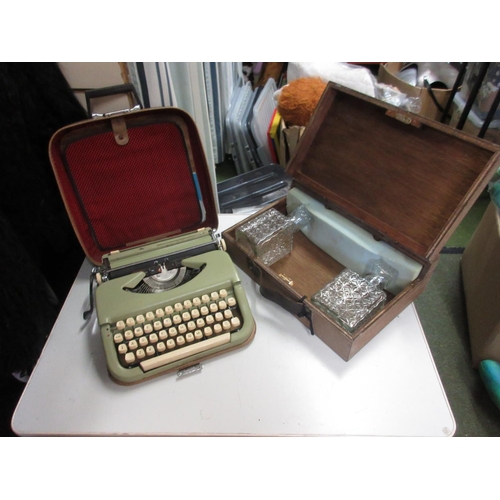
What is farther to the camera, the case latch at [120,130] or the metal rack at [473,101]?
the metal rack at [473,101]

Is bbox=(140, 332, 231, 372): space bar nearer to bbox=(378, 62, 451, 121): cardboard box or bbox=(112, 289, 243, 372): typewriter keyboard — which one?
bbox=(112, 289, 243, 372): typewriter keyboard

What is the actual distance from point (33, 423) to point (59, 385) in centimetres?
8

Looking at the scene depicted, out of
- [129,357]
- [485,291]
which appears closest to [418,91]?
[485,291]

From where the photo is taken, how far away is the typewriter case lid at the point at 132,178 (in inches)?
33.1

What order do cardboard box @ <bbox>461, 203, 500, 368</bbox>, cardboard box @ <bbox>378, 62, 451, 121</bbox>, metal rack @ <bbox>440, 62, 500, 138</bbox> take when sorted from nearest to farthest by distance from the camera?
cardboard box @ <bbox>461, 203, 500, 368</bbox> → metal rack @ <bbox>440, 62, 500, 138</bbox> → cardboard box @ <bbox>378, 62, 451, 121</bbox>

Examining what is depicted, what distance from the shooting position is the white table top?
0.74 metres

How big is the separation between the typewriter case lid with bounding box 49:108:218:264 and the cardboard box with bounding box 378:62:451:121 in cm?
132

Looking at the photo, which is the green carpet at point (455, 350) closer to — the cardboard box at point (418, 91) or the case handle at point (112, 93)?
the cardboard box at point (418, 91)

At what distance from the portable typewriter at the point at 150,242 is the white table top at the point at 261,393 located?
5cm

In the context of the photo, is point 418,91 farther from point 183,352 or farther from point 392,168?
point 183,352

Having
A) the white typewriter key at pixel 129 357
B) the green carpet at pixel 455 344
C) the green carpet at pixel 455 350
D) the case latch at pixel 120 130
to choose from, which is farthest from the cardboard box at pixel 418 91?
the white typewriter key at pixel 129 357

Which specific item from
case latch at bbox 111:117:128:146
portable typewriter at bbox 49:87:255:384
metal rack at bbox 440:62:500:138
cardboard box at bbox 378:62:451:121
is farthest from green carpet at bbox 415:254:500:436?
case latch at bbox 111:117:128:146

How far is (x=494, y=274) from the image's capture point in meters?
1.33

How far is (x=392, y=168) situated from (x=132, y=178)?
592 mm
